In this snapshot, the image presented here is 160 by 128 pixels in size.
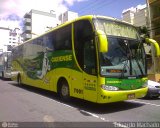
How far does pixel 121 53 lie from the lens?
29.9 ft

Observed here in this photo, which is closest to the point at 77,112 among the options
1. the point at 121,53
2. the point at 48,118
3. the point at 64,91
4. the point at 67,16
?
the point at 48,118

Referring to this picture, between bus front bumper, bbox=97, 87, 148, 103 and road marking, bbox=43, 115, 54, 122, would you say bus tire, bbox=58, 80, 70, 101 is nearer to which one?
road marking, bbox=43, 115, 54, 122

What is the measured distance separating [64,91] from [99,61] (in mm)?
3329

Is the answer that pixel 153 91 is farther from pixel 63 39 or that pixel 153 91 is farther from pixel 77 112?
pixel 63 39

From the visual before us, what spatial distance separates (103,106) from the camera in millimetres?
10211

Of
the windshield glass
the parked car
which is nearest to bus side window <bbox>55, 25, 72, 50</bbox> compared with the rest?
the windshield glass

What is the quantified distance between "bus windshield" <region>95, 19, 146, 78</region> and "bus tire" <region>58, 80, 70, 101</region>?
2987mm

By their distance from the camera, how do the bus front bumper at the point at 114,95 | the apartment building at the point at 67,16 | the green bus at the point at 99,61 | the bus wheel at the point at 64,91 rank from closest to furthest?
the bus front bumper at the point at 114,95 → the green bus at the point at 99,61 → the bus wheel at the point at 64,91 → the apartment building at the point at 67,16

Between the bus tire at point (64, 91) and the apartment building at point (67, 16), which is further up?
the apartment building at point (67, 16)

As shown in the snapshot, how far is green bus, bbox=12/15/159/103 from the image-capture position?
8.62 metres

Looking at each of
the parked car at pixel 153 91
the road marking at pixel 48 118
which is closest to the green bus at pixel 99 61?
the road marking at pixel 48 118

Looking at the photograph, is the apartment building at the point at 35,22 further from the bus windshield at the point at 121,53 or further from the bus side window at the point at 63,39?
the bus windshield at the point at 121,53

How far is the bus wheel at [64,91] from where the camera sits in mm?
11084

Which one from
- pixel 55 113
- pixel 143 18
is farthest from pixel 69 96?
pixel 143 18
